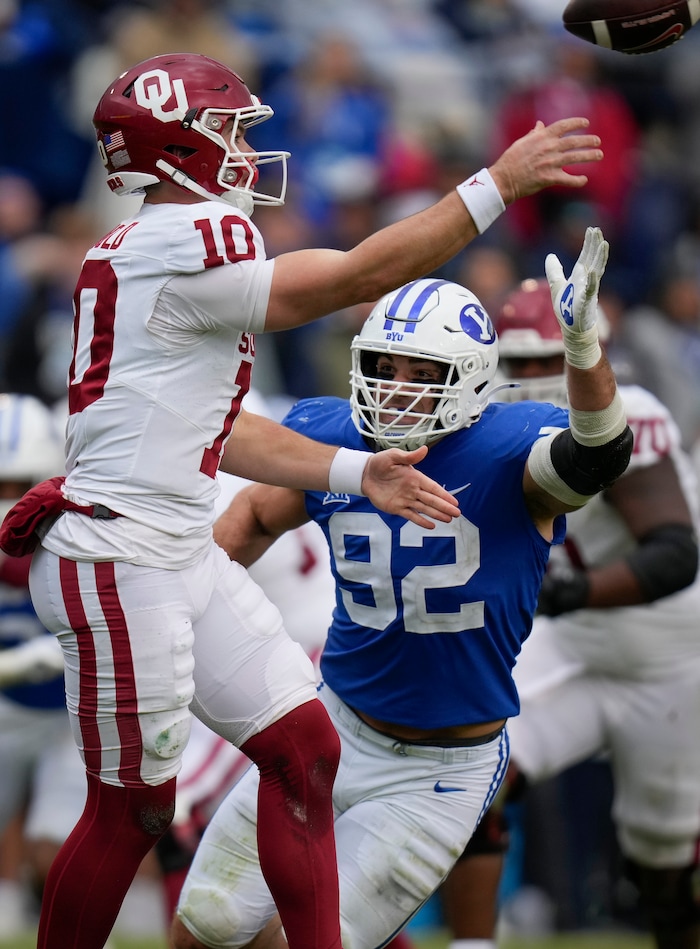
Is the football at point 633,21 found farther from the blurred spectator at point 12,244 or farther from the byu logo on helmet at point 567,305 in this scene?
the blurred spectator at point 12,244

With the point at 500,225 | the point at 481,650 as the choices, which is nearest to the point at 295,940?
the point at 481,650

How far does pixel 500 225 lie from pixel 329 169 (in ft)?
3.33

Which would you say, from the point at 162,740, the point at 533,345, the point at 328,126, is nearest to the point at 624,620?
the point at 533,345

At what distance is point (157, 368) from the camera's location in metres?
3.28

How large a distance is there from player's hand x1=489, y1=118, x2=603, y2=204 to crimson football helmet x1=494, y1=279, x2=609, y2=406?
1.60 meters

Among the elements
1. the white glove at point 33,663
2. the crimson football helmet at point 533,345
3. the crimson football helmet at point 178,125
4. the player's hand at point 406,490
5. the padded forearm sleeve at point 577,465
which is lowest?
the white glove at point 33,663

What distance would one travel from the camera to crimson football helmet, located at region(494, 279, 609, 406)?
486 cm

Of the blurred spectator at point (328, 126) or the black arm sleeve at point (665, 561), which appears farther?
the blurred spectator at point (328, 126)

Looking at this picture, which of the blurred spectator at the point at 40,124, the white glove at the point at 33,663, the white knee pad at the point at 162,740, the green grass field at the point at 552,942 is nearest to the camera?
the white knee pad at the point at 162,740

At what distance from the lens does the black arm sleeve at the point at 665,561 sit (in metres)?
4.66

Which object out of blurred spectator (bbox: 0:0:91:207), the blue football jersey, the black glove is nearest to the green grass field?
the black glove

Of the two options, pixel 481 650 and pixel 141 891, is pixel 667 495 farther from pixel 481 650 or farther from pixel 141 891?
pixel 141 891

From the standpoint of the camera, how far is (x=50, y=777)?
5.68 metres

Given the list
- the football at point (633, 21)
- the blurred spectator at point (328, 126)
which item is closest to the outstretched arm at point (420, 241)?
the football at point (633, 21)
